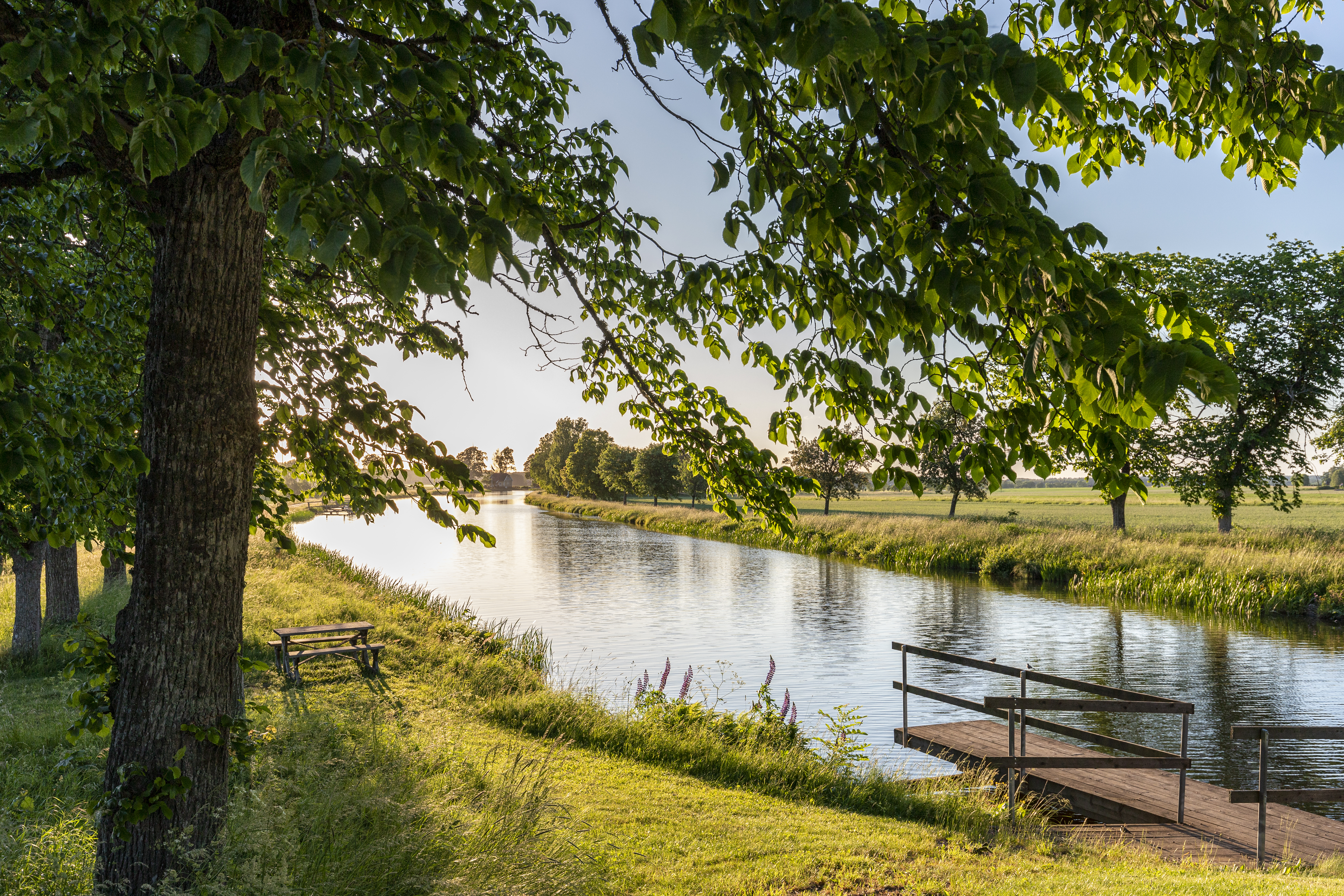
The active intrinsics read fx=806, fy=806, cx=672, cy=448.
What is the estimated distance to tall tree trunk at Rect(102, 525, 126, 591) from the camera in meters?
5.41

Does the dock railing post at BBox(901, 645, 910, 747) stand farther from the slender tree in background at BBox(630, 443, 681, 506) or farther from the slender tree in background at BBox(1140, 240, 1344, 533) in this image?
the slender tree in background at BBox(630, 443, 681, 506)

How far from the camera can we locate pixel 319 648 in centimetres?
1356

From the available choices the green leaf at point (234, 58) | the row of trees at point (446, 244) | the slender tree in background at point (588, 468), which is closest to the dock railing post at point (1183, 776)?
the row of trees at point (446, 244)

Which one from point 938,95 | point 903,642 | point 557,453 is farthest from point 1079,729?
point 557,453

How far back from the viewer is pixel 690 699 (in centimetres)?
1373

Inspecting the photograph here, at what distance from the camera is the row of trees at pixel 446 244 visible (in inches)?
80.6

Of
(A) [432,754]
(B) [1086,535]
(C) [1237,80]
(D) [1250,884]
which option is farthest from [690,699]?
(B) [1086,535]

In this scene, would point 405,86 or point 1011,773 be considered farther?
point 1011,773

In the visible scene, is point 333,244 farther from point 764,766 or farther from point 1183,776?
point 1183,776

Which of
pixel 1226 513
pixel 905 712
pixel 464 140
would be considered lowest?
pixel 905 712


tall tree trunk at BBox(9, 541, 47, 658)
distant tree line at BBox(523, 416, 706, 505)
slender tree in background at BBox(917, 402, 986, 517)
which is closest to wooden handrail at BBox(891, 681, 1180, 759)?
slender tree in background at BBox(917, 402, 986, 517)

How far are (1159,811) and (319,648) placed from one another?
12226 mm

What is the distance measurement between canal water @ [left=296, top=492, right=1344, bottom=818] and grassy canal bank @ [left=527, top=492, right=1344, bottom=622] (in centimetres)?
133

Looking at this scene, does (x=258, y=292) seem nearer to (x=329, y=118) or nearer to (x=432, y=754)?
(x=329, y=118)
